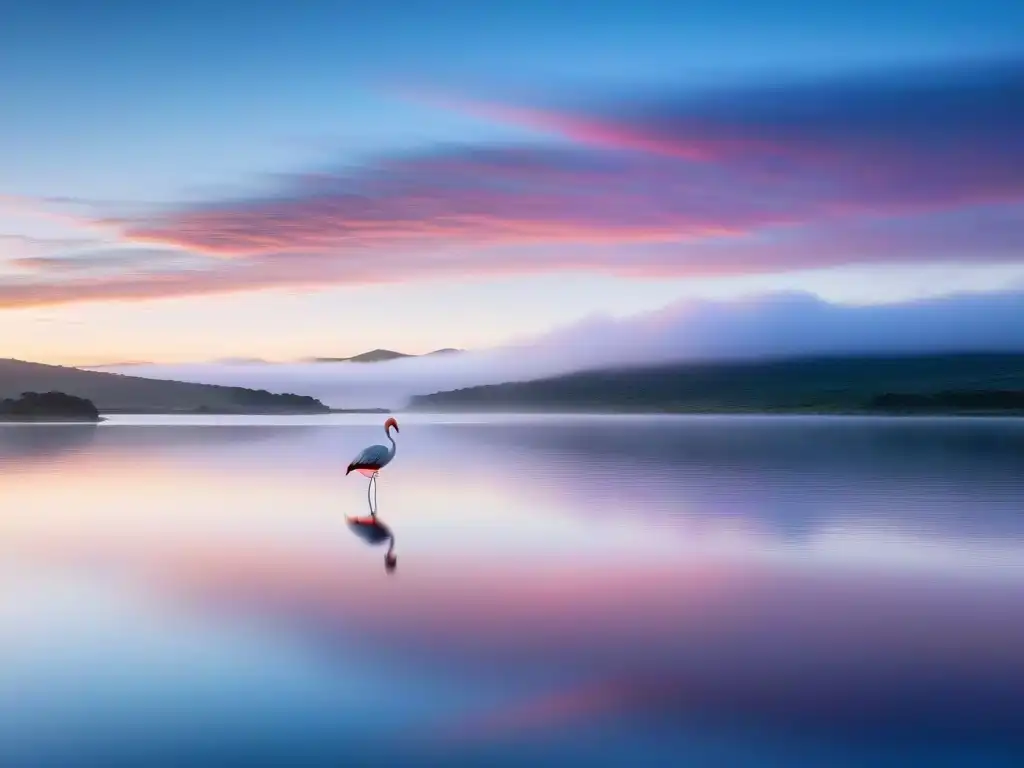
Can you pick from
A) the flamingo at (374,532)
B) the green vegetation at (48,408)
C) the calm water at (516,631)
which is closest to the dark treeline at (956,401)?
the green vegetation at (48,408)

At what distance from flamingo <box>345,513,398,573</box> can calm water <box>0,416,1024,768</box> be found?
18 centimetres

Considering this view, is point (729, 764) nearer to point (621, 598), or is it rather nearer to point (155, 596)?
point (621, 598)

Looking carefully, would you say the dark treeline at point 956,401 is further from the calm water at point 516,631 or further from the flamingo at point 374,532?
the flamingo at point 374,532

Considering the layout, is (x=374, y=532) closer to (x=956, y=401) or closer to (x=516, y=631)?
(x=516, y=631)

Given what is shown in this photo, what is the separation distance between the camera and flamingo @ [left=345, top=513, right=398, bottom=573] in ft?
36.4

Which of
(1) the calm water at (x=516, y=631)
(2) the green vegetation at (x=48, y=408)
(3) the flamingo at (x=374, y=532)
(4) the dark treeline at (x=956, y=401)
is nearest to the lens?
(1) the calm water at (x=516, y=631)

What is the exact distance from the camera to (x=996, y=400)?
114938 mm

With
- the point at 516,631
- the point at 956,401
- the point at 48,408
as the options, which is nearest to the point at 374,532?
the point at 516,631

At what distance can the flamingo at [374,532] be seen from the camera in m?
11.1

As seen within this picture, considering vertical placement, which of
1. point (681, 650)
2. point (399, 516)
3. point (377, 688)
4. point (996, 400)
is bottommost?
point (377, 688)

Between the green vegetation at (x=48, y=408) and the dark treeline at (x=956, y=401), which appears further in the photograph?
the dark treeline at (x=956, y=401)

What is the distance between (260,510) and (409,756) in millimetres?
10225

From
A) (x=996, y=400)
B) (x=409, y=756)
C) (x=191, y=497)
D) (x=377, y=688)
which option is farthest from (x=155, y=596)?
(x=996, y=400)

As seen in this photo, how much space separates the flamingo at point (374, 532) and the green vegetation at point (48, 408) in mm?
62774
